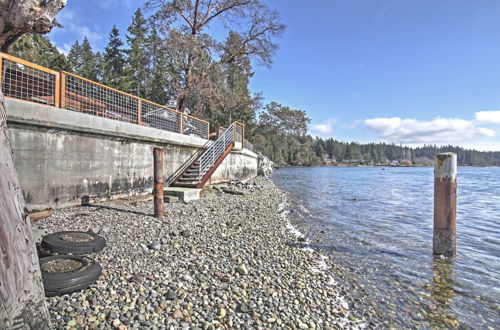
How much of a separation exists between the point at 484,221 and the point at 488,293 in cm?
929

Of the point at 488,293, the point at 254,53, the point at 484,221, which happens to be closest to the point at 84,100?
the point at 488,293

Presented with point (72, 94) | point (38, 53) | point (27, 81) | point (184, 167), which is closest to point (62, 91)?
point (72, 94)

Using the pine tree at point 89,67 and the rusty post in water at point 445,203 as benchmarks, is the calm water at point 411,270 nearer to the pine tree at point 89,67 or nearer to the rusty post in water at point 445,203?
the rusty post in water at point 445,203

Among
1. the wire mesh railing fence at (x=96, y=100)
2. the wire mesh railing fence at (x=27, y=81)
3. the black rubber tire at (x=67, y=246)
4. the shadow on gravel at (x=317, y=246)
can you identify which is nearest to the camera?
the black rubber tire at (x=67, y=246)

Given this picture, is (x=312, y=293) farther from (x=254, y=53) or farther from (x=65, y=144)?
(x=254, y=53)

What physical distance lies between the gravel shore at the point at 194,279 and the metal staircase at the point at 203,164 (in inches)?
186

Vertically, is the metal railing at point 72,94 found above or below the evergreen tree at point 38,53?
below

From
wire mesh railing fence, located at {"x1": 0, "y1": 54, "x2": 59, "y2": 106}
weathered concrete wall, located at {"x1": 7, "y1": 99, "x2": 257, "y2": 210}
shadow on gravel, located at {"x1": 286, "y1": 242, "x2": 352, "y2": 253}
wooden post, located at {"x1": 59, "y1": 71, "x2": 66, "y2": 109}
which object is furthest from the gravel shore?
wire mesh railing fence, located at {"x1": 0, "y1": 54, "x2": 59, "y2": 106}

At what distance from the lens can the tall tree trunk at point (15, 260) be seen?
82.5 inches

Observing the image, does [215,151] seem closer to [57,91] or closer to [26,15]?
[57,91]

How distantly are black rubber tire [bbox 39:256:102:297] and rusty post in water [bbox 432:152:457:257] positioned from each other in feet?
24.5

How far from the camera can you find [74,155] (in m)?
7.90

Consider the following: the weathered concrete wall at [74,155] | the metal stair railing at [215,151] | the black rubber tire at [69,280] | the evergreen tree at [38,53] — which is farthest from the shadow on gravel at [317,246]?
the evergreen tree at [38,53]

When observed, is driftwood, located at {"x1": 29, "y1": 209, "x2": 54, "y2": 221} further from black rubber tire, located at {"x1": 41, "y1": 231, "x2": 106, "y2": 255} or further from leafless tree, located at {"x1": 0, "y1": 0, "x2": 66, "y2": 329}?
leafless tree, located at {"x1": 0, "y1": 0, "x2": 66, "y2": 329}
